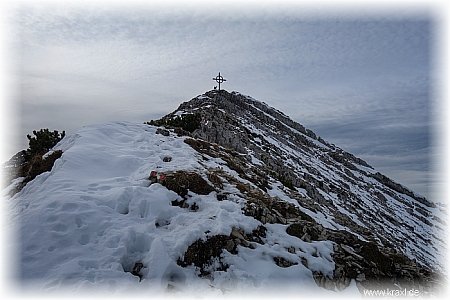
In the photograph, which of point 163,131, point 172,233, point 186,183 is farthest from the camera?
point 163,131

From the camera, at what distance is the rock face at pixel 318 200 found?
434 inches

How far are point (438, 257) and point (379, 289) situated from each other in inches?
1547

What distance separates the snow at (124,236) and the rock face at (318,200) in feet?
1.67

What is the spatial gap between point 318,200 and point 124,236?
19549 millimetres

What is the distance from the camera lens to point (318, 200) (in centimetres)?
2589

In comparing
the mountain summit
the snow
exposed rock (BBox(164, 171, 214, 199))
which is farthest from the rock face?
exposed rock (BBox(164, 171, 214, 199))

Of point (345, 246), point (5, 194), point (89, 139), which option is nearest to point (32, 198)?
point (5, 194)

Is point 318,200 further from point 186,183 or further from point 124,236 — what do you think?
point 124,236

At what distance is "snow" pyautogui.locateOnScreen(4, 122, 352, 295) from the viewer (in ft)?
28.4

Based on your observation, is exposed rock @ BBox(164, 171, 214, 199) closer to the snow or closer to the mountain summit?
the mountain summit

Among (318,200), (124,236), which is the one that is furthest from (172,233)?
(318,200)

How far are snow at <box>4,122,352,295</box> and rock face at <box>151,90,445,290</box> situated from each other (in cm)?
51

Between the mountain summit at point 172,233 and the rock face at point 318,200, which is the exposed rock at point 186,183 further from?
the rock face at point 318,200

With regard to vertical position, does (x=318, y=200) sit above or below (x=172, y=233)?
below
